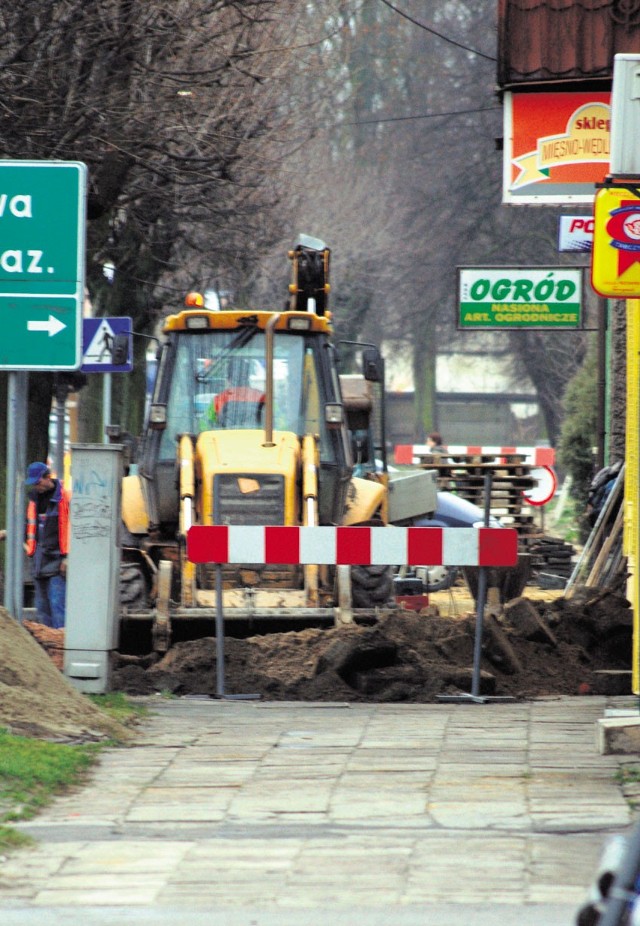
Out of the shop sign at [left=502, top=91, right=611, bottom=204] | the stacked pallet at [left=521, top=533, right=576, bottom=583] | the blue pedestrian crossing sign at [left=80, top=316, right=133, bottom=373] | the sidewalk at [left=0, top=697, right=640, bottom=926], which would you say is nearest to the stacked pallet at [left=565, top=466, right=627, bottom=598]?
the shop sign at [left=502, top=91, right=611, bottom=204]

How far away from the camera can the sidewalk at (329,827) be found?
5621 millimetres

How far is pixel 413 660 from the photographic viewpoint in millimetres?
11422

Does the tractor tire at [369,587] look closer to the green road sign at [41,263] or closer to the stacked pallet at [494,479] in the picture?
the green road sign at [41,263]

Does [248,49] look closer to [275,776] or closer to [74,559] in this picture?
[74,559]

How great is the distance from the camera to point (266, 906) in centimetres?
561

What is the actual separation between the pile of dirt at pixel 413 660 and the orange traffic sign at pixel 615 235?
3.49 metres

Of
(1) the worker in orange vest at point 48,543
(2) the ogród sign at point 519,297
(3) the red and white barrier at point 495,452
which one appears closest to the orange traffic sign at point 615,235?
(1) the worker in orange vest at point 48,543

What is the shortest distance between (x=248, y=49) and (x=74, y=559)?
9.11 m

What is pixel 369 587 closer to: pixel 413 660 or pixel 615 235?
pixel 413 660

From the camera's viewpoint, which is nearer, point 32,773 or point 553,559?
point 32,773

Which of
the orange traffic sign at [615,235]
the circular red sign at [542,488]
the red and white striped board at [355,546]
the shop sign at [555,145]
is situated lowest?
the circular red sign at [542,488]

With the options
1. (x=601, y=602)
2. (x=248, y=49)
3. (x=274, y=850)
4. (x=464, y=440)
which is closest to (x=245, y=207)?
(x=248, y=49)

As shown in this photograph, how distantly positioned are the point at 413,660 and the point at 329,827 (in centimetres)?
470

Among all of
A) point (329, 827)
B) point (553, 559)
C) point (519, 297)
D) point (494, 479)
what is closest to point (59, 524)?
point (519, 297)
